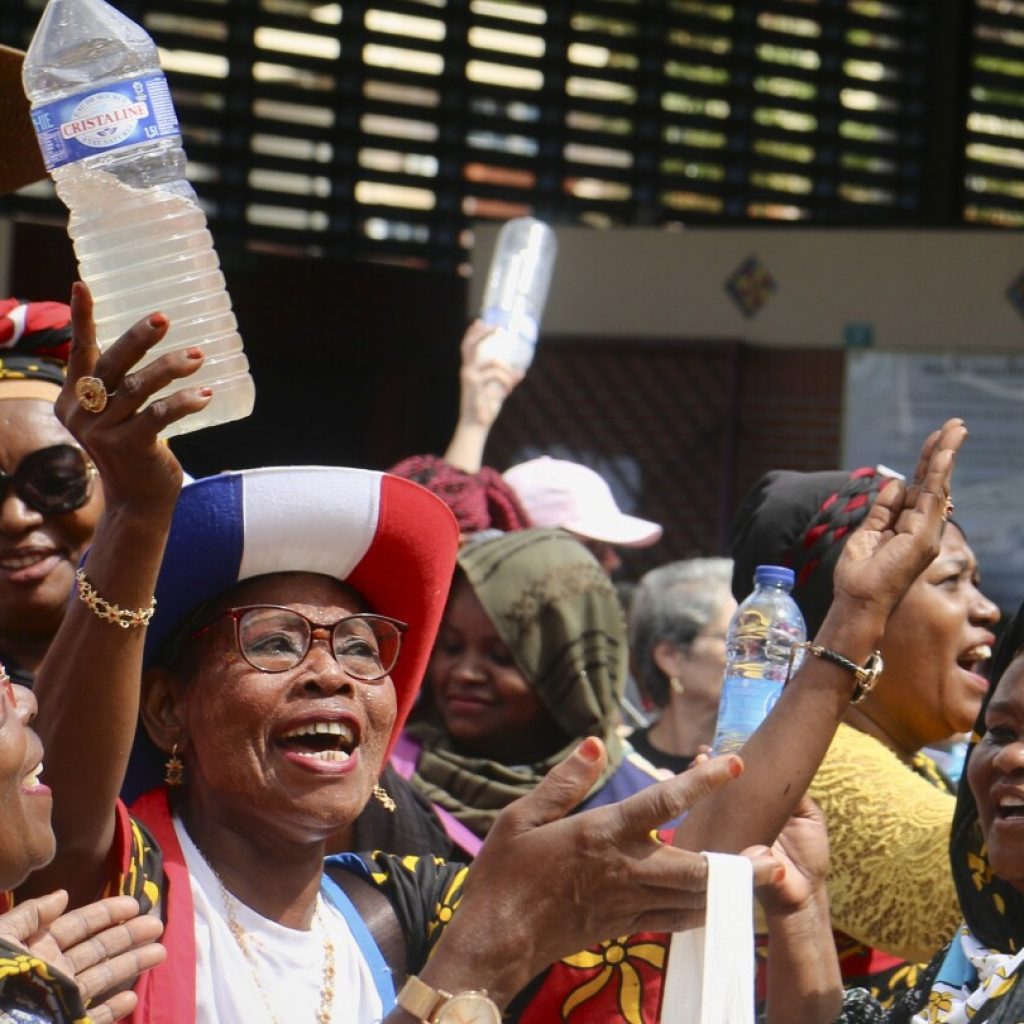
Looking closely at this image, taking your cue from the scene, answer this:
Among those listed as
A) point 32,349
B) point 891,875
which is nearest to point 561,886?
point 891,875

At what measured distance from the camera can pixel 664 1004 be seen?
250cm

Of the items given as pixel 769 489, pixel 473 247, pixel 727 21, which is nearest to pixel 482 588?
pixel 769 489

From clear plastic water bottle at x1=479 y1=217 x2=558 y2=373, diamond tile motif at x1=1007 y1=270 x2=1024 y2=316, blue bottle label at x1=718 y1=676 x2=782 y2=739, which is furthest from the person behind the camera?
diamond tile motif at x1=1007 y1=270 x2=1024 y2=316

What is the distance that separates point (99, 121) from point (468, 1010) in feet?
4.36

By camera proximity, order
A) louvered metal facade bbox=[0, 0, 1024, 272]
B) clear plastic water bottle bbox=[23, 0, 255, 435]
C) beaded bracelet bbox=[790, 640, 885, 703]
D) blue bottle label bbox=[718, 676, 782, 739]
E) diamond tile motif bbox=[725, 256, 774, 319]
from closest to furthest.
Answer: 1. beaded bracelet bbox=[790, 640, 885, 703]
2. clear plastic water bottle bbox=[23, 0, 255, 435]
3. blue bottle label bbox=[718, 676, 782, 739]
4. diamond tile motif bbox=[725, 256, 774, 319]
5. louvered metal facade bbox=[0, 0, 1024, 272]

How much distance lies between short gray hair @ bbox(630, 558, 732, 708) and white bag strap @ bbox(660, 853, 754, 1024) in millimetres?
3790

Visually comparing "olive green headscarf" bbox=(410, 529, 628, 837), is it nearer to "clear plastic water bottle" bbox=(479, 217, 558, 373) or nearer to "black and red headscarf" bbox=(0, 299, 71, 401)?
"black and red headscarf" bbox=(0, 299, 71, 401)

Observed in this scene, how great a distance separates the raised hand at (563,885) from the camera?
94.1 inches

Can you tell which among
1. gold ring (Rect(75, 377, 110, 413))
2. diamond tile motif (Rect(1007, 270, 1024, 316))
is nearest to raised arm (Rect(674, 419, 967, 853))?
gold ring (Rect(75, 377, 110, 413))

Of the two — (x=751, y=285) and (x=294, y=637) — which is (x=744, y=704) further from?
(x=751, y=285)

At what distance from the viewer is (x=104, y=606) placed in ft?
8.14

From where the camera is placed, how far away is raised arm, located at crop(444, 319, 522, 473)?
5.45 meters

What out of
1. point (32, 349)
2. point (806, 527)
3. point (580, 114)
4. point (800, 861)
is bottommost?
point (800, 861)

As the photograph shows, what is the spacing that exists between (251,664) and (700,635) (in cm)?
357
